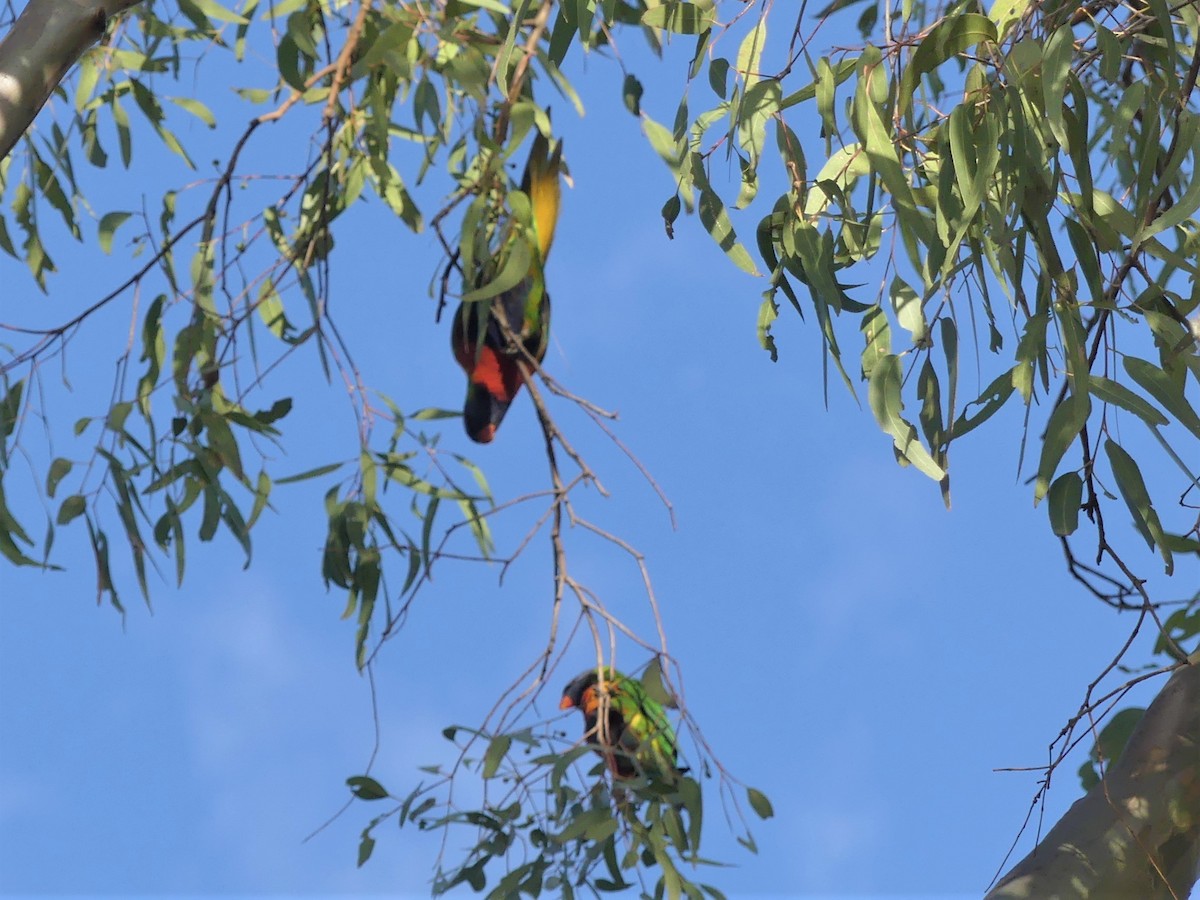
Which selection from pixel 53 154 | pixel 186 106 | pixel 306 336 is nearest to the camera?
pixel 306 336

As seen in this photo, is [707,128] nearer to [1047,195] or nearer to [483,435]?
[1047,195]

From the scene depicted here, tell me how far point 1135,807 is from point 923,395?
39cm

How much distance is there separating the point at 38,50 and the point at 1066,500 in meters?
0.93

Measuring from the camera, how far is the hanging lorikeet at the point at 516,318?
222 cm

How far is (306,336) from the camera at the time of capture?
5.87 ft

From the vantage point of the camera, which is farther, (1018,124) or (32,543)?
(32,543)

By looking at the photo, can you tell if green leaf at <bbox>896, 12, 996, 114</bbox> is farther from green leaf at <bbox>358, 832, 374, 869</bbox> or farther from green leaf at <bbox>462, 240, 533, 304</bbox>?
green leaf at <bbox>358, 832, 374, 869</bbox>

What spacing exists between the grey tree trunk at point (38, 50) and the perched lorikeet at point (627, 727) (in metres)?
0.95

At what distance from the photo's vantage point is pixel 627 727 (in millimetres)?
2162

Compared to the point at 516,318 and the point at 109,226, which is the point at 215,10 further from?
the point at 516,318

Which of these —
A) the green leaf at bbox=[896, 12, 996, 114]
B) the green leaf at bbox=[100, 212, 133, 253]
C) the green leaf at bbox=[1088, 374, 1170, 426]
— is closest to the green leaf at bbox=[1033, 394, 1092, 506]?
the green leaf at bbox=[1088, 374, 1170, 426]

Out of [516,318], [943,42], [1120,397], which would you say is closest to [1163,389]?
[1120,397]

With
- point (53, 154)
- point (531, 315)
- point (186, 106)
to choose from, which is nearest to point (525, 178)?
point (531, 315)

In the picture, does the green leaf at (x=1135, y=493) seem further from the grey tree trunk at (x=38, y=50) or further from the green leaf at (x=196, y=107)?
the green leaf at (x=196, y=107)
